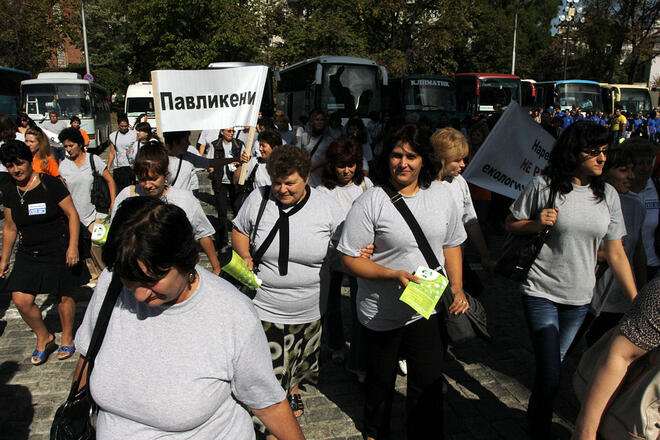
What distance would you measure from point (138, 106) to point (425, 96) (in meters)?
14.2

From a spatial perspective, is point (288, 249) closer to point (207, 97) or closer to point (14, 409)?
point (14, 409)

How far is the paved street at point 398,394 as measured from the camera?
3.51 m

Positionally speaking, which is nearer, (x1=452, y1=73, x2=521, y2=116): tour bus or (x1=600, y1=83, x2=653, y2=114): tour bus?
(x1=452, y1=73, x2=521, y2=116): tour bus

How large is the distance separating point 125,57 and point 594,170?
47051 mm

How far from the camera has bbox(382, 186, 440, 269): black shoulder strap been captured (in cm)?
282

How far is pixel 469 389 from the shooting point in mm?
4004

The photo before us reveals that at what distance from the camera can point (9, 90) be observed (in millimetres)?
24297

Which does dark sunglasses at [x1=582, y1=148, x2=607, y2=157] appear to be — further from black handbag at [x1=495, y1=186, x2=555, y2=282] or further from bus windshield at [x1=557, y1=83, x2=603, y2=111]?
bus windshield at [x1=557, y1=83, x2=603, y2=111]

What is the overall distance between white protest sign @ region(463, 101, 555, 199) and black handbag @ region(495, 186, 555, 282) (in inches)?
55.1

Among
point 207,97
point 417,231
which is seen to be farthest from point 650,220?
point 207,97

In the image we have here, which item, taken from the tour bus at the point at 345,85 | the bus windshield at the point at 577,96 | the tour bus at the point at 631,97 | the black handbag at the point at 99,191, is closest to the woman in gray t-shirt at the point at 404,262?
the black handbag at the point at 99,191

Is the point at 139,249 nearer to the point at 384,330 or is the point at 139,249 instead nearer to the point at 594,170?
the point at 384,330

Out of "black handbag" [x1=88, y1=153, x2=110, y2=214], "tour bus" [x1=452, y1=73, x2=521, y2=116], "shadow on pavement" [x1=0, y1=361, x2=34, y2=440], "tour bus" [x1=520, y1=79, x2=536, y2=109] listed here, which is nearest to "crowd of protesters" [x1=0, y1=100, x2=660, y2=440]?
"shadow on pavement" [x1=0, y1=361, x2=34, y2=440]

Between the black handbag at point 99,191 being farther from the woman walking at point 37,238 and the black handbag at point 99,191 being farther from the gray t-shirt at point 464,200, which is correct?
the gray t-shirt at point 464,200
